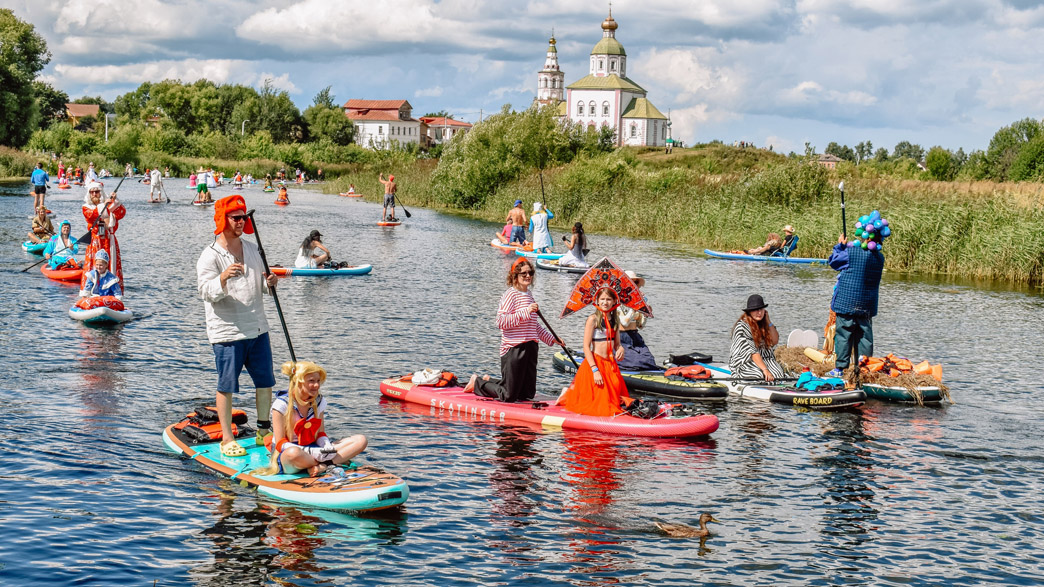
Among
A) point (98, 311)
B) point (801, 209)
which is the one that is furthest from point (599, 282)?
point (801, 209)

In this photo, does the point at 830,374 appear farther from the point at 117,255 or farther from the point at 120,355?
the point at 117,255

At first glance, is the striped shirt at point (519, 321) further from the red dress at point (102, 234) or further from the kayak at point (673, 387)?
the red dress at point (102, 234)

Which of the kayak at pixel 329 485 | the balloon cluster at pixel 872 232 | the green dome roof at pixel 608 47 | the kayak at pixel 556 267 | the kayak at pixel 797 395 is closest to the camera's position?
the kayak at pixel 329 485

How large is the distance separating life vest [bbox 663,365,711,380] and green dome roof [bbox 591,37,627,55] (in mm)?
146447

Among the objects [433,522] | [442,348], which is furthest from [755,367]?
[433,522]

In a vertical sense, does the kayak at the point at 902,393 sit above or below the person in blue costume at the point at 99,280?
below

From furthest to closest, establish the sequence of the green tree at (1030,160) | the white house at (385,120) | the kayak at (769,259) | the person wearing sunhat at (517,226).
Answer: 1. the white house at (385,120)
2. the green tree at (1030,160)
3. the person wearing sunhat at (517,226)
4. the kayak at (769,259)

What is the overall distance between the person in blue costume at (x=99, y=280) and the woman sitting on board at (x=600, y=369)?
30.9ft

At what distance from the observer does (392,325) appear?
1853 centimetres

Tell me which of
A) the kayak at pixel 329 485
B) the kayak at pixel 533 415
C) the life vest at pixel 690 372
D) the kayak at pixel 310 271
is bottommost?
the kayak at pixel 329 485

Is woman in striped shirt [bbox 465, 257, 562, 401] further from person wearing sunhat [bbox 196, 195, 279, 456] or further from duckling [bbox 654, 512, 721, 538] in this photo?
duckling [bbox 654, 512, 721, 538]

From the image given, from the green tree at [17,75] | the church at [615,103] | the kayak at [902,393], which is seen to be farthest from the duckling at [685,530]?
the church at [615,103]

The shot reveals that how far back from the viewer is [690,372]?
1381 cm

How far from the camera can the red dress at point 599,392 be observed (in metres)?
11.6
